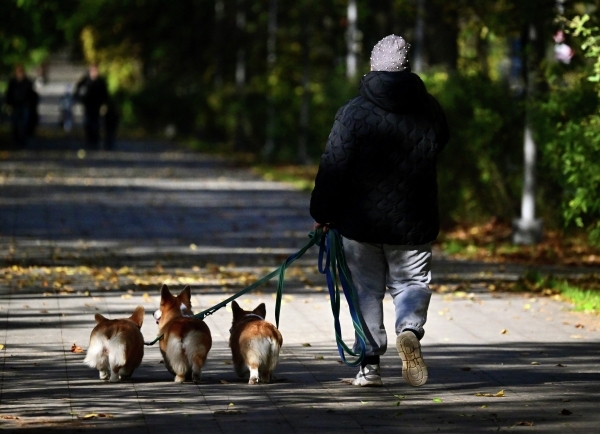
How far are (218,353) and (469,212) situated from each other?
9497 millimetres

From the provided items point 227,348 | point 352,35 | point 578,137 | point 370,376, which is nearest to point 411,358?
point 370,376

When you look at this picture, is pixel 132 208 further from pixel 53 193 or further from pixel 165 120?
pixel 165 120

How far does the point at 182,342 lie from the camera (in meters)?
7.55

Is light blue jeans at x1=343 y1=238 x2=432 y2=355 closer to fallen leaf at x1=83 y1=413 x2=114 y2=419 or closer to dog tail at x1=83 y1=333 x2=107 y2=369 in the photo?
dog tail at x1=83 y1=333 x2=107 y2=369

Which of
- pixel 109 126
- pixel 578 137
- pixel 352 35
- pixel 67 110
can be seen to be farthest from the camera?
pixel 67 110

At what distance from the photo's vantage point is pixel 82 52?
65375 millimetres

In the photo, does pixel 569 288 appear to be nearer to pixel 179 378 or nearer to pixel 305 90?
pixel 179 378

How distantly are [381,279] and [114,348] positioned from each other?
5.18 ft

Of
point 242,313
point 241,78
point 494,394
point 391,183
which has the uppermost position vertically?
point 391,183

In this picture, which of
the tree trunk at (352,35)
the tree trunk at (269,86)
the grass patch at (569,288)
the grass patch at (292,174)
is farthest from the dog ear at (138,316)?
the tree trunk at (269,86)

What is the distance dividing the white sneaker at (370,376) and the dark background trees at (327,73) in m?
4.23

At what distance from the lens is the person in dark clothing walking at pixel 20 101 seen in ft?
116

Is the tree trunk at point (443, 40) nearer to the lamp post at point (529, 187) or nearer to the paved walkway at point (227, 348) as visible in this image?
the paved walkway at point (227, 348)

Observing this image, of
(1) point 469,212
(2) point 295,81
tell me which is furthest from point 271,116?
(1) point 469,212
